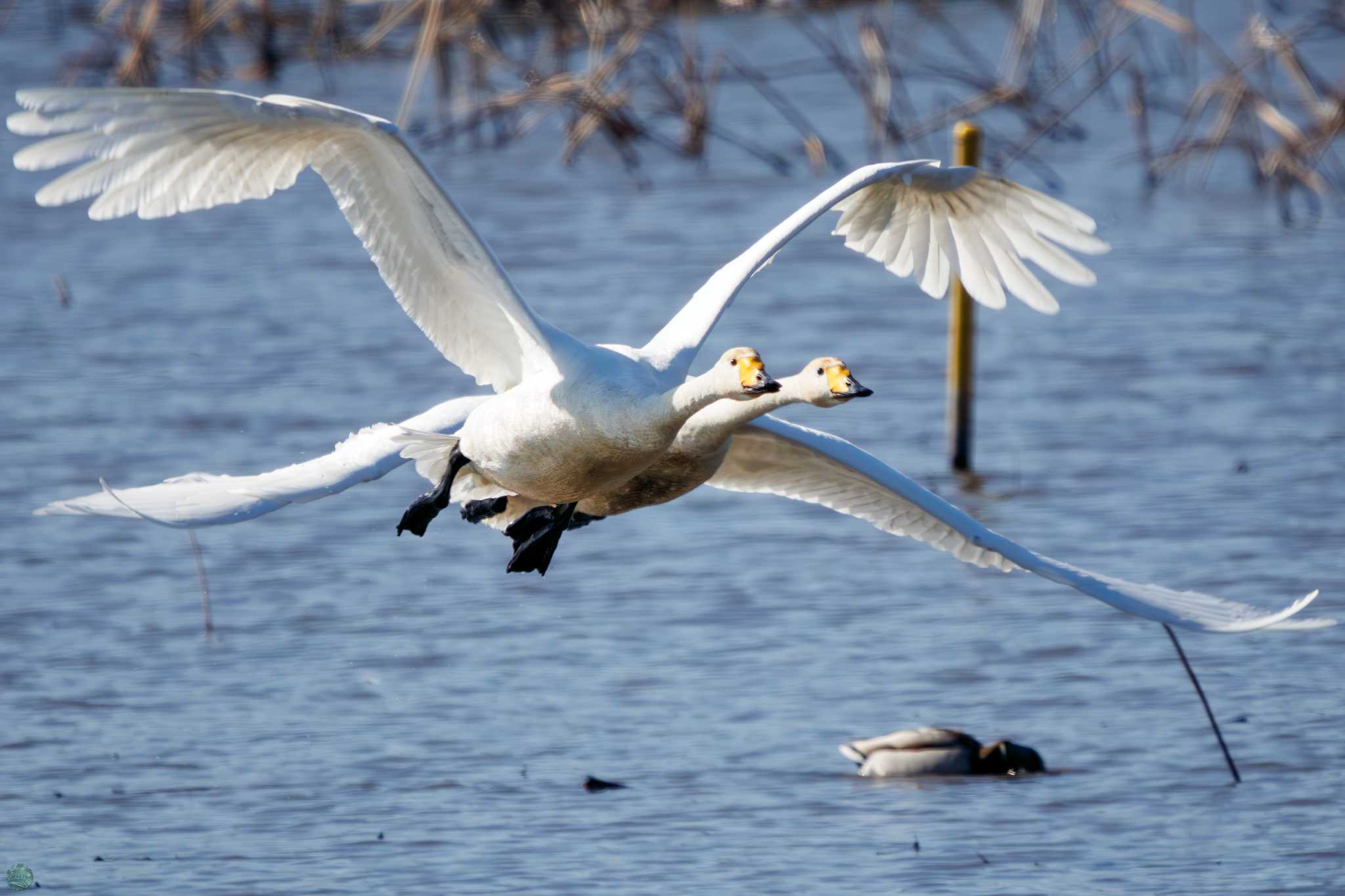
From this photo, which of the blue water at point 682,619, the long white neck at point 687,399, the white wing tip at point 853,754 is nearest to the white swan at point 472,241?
the long white neck at point 687,399

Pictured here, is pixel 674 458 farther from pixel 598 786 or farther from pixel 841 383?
pixel 598 786

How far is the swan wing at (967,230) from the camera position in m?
8.52

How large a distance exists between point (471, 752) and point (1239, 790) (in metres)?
3.28

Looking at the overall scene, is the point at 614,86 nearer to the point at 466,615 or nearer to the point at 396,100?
the point at 396,100

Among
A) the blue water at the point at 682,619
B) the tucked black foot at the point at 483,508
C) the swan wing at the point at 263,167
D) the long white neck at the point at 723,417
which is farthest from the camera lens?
the blue water at the point at 682,619

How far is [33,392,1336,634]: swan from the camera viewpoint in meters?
7.27

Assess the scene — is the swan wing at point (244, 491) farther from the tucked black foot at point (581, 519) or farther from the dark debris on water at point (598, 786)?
the dark debris on water at point (598, 786)

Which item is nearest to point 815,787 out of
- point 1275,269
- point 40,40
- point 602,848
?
point 602,848

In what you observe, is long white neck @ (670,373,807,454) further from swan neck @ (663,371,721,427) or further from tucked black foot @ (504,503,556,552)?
tucked black foot @ (504,503,556,552)

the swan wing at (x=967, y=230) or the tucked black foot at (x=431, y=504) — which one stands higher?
the swan wing at (x=967, y=230)

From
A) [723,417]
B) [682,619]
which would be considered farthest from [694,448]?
[682,619]

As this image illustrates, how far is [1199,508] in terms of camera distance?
13.5 m

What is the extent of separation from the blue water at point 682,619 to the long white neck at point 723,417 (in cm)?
187

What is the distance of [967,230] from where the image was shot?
8773 millimetres
